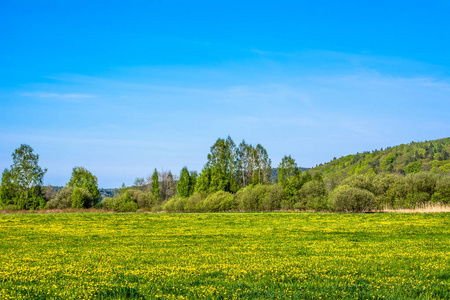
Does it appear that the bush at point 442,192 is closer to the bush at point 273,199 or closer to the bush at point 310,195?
the bush at point 310,195

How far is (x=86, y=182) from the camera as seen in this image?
325 ft

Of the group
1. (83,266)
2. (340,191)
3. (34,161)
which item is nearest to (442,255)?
(83,266)

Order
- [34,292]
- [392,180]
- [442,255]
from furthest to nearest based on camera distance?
[392,180]
[442,255]
[34,292]

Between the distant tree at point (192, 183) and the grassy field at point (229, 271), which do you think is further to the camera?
the distant tree at point (192, 183)

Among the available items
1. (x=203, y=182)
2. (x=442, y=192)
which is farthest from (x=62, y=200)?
(x=442, y=192)

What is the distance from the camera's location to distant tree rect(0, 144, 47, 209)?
8406 centimetres

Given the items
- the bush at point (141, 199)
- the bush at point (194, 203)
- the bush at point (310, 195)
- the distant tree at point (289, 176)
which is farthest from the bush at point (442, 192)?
the bush at point (141, 199)

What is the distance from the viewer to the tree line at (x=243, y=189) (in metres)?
63.6

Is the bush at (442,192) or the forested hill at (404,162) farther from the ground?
the forested hill at (404,162)

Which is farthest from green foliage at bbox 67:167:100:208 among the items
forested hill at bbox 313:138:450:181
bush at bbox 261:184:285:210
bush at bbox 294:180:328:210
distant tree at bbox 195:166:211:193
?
forested hill at bbox 313:138:450:181

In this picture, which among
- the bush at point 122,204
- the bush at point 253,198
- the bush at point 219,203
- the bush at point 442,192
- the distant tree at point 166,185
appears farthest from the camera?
the distant tree at point 166,185

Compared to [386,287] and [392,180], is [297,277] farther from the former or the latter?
[392,180]

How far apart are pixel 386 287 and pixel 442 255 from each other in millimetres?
7542

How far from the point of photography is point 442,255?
53.9 ft
